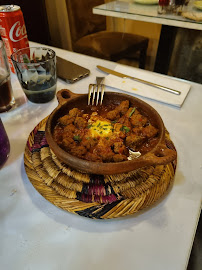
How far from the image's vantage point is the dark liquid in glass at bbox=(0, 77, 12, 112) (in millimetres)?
723

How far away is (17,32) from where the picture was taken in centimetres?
85

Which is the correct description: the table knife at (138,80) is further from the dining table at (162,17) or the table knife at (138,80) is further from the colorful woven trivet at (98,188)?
the dining table at (162,17)

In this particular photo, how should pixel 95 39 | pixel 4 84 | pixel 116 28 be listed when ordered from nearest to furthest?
pixel 4 84, pixel 95 39, pixel 116 28

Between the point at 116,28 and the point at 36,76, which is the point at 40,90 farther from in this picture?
the point at 116,28

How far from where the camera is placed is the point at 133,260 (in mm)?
402

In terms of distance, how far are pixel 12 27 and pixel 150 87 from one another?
57 centimetres

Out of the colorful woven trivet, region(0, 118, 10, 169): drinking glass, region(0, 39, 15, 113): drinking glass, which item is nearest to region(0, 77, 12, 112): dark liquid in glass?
region(0, 39, 15, 113): drinking glass

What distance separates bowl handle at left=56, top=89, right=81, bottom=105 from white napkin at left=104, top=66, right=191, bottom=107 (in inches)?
12.0

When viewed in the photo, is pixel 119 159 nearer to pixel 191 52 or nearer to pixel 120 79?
pixel 120 79

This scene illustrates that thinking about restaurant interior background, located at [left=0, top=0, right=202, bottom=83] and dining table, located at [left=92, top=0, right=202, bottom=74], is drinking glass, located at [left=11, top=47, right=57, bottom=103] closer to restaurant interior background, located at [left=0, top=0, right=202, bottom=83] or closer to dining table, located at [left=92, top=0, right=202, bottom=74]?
dining table, located at [left=92, top=0, right=202, bottom=74]

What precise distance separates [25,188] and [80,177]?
14cm

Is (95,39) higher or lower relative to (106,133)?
lower

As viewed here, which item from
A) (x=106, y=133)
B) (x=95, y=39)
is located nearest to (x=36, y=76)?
(x=106, y=133)

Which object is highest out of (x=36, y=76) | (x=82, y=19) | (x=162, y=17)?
(x=36, y=76)
